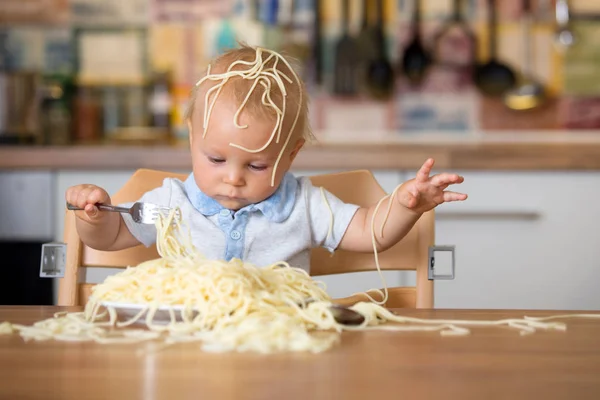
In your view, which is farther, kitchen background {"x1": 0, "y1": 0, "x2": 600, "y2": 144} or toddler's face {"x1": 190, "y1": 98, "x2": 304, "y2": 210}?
kitchen background {"x1": 0, "y1": 0, "x2": 600, "y2": 144}

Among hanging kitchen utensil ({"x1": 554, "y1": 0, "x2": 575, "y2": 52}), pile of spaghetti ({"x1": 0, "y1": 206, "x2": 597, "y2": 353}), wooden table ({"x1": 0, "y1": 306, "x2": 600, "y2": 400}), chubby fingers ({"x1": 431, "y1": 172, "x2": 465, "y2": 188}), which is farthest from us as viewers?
hanging kitchen utensil ({"x1": 554, "y1": 0, "x2": 575, "y2": 52})

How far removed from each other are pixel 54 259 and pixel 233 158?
11.8 inches

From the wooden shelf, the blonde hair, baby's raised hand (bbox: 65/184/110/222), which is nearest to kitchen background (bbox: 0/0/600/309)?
the wooden shelf

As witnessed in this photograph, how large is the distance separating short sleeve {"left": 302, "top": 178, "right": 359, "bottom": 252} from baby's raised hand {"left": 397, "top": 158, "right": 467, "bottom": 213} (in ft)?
0.59

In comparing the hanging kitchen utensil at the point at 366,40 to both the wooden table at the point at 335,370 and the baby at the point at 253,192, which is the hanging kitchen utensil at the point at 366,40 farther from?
the wooden table at the point at 335,370

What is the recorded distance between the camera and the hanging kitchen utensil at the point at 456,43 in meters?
2.78

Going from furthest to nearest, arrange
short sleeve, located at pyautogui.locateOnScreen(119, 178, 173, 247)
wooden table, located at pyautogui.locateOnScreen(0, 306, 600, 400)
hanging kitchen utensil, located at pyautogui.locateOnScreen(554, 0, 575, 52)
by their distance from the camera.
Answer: hanging kitchen utensil, located at pyautogui.locateOnScreen(554, 0, 575, 52)
short sleeve, located at pyautogui.locateOnScreen(119, 178, 173, 247)
wooden table, located at pyautogui.locateOnScreen(0, 306, 600, 400)

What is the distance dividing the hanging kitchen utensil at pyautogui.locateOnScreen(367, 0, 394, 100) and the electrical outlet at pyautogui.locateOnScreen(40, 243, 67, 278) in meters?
1.68

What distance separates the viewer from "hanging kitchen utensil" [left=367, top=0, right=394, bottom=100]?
2.75m

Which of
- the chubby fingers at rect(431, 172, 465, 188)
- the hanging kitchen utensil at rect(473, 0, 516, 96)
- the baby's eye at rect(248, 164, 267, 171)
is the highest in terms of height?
the hanging kitchen utensil at rect(473, 0, 516, 96)

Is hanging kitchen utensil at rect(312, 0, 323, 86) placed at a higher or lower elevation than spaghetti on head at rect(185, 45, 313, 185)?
higher

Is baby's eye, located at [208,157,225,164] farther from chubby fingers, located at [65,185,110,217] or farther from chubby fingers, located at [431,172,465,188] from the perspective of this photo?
chubby fingers, located at [431,172,465,188]

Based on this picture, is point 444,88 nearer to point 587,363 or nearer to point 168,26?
point 168,26

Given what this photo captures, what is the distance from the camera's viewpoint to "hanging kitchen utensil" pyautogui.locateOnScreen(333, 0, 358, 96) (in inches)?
109
